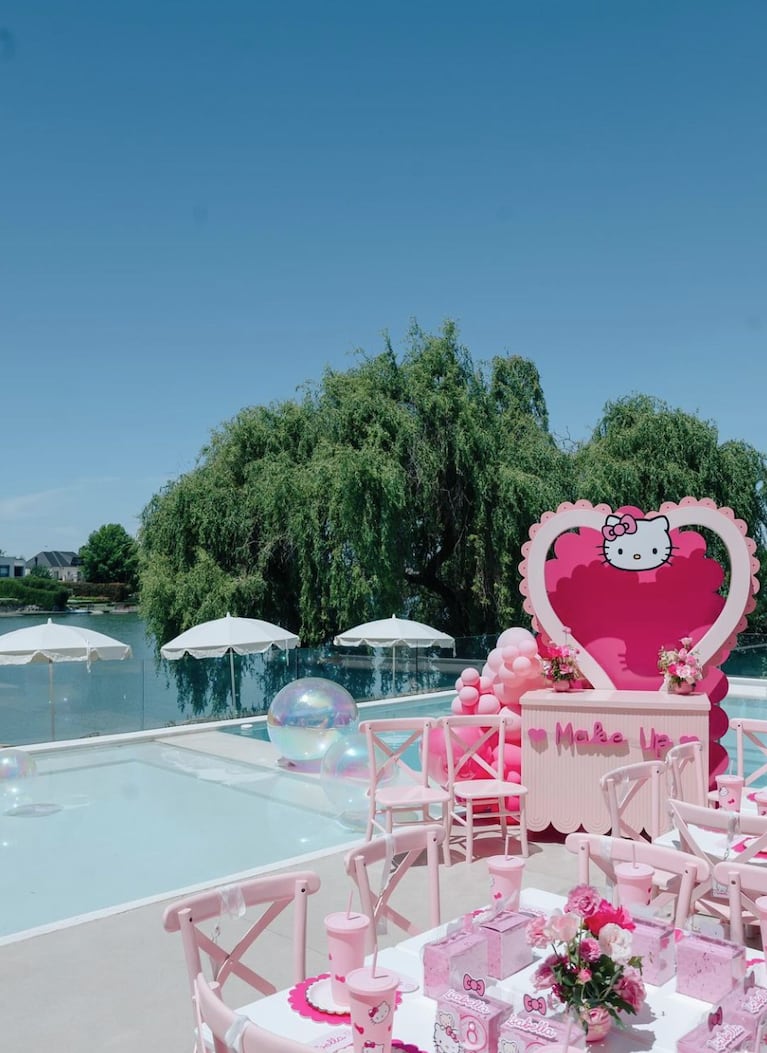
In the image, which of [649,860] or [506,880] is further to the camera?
[649,860]

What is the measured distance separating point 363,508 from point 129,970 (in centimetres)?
1273

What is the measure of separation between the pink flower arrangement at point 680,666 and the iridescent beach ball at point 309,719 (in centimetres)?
396

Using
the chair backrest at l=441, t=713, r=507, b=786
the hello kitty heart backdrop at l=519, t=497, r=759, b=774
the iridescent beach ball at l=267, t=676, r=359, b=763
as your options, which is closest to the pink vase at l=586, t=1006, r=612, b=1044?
the chair backrest at l=441, t=713, r=507, b=786

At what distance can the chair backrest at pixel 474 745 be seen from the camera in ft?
22.9

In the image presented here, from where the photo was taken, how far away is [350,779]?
7898 millimetres

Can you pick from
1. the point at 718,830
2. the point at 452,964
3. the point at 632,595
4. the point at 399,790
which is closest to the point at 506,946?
the point at 452,964

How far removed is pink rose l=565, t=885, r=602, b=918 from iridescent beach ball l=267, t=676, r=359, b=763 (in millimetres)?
7809

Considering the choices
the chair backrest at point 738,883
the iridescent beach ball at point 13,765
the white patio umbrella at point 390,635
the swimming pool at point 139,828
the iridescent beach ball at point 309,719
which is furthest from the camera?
the white patio umbrella at point 390,635

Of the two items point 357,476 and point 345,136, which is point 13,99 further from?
point 357,476

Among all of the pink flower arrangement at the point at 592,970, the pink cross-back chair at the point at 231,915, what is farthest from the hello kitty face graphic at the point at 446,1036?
the pink cross-back chair at the point at 231,915

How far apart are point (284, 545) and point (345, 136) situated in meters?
7.68

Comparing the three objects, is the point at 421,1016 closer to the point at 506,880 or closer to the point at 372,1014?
the point at 372,1014

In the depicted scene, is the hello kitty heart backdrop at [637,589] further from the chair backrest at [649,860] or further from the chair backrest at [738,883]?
the chair backrest at [738,883]

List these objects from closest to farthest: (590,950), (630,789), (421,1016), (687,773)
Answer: (590,950), (421,1016), (630,789), (687,773)
